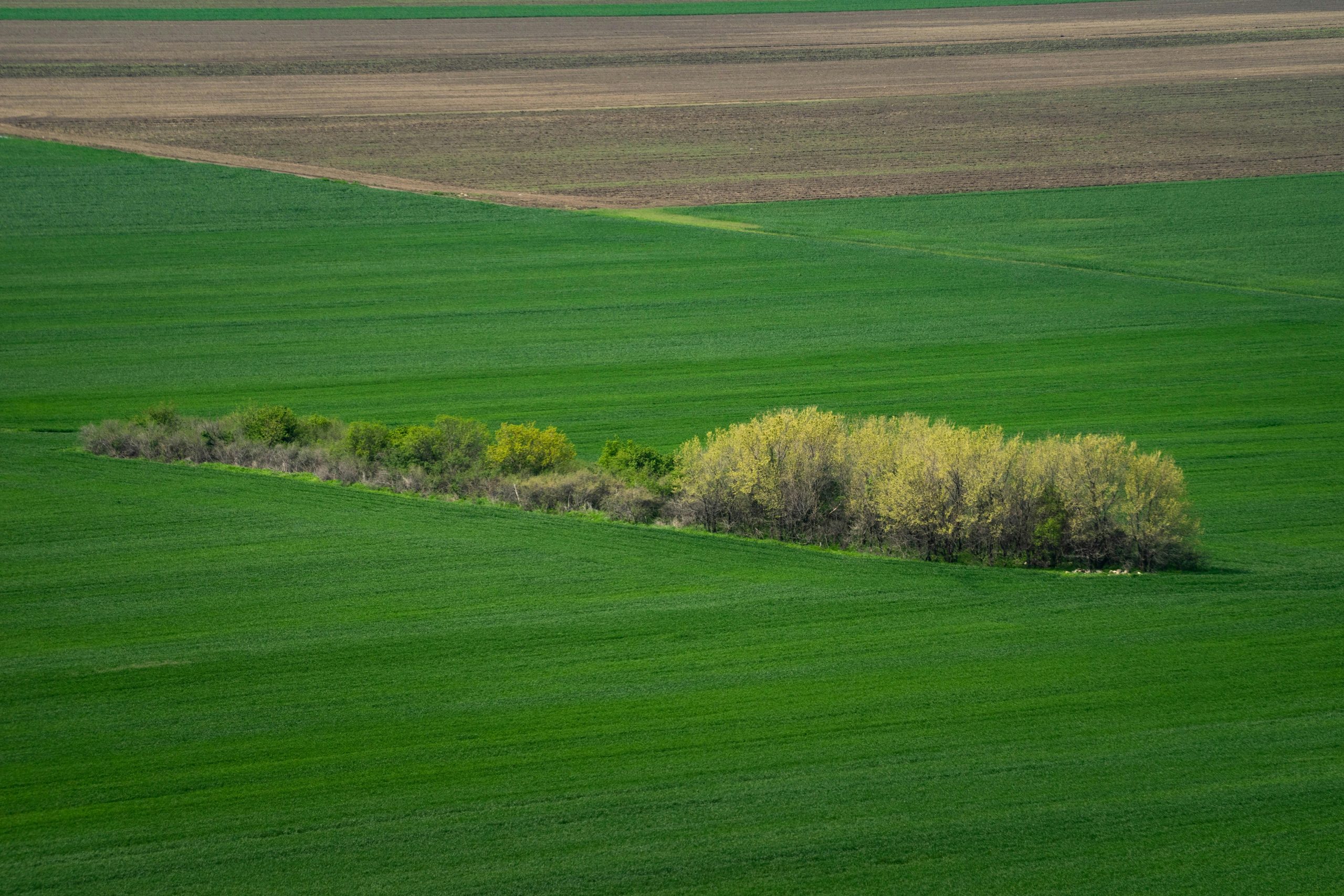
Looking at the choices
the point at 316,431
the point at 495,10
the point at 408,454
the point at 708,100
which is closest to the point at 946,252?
the point at 408,454

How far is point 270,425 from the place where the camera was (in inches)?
1329

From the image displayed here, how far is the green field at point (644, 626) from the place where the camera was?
17.9 m

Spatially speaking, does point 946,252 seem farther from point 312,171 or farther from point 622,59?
point 622,59

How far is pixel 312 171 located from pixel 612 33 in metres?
45.4

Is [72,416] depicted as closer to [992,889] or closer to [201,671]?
[201,671]

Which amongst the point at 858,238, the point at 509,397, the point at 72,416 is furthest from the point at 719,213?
the point at 72,416

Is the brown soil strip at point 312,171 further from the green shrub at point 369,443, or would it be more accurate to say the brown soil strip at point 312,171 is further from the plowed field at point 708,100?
the green shrub at point 369,443

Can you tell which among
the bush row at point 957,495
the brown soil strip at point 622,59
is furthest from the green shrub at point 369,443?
the brown soil strip at point 622,59

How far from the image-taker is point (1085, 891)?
16922 mm

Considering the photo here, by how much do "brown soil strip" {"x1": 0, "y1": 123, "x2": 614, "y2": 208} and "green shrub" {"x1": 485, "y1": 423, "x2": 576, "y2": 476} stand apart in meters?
28.2

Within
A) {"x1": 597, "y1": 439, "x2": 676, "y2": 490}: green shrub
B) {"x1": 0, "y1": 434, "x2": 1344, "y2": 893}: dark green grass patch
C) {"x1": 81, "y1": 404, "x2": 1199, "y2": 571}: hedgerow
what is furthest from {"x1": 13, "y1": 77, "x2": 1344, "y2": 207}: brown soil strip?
{"x1": 0, "y1": 434, "x2": 1344, "y2": 893}: dark green grass patch

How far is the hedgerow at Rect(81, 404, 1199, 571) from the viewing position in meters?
27.5

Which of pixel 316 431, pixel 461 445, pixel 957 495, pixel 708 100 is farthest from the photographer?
pixel 708 100

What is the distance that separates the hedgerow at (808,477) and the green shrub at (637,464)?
0.04m
